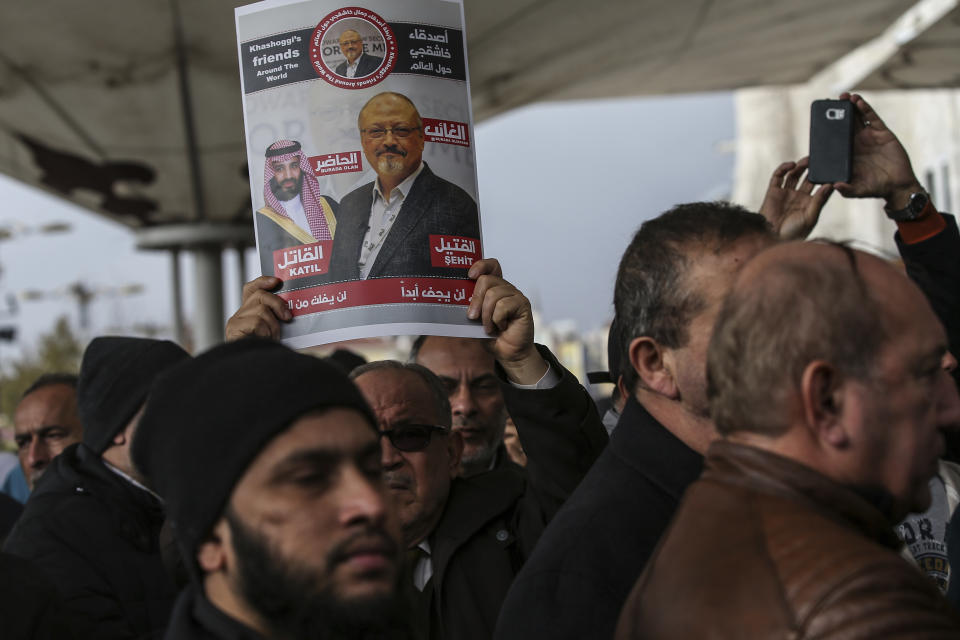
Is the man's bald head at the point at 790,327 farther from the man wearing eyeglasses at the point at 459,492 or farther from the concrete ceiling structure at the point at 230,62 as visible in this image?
the concrete ceiling structure at the point at 230,62

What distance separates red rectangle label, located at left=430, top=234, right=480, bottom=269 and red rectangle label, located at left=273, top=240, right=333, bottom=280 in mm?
256

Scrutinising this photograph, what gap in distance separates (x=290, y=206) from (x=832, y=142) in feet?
5.17

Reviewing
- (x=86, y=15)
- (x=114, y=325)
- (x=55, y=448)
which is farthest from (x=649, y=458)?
(x=114, y=325)

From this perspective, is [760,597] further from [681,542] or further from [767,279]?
[767,279]

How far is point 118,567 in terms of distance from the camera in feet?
11.7

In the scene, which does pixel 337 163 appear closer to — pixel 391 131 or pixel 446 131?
pixel 391 131

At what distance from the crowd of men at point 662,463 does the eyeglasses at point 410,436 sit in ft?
1.62

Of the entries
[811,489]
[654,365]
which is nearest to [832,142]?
[654,365]

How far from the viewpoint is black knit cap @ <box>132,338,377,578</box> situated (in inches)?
75.9

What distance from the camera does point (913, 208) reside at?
329cm

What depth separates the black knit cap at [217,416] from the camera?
193 centimetres

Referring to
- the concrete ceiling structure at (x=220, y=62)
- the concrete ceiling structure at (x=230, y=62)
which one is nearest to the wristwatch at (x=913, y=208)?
the concrete ceiling structure at (x=230, y=62)

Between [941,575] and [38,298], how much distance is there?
44.7 meters

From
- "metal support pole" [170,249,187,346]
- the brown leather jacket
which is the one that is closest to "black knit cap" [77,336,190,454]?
the brown leather jacket
